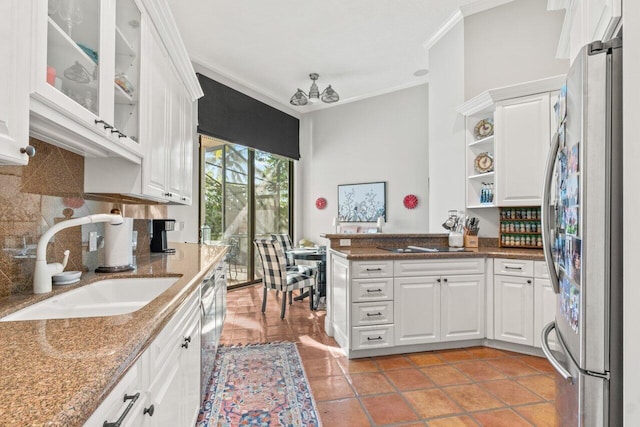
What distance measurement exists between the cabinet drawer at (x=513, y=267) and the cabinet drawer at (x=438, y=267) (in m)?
0.11

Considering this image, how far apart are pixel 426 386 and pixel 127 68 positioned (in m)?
2.55

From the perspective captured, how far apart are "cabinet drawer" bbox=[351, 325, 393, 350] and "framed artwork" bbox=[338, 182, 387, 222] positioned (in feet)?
9.41

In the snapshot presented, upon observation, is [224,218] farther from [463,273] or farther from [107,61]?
[107,61]

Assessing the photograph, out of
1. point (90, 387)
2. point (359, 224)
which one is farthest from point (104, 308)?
point (359, 224)

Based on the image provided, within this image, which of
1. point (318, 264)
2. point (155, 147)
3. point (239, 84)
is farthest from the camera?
point (239, 84)

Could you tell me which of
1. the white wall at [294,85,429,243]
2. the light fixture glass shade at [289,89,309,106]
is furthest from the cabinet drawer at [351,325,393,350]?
the light fixture glass shade at [289,89,309,106]

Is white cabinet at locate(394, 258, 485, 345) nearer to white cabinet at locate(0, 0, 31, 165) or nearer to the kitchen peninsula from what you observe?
the kitchen peninsula

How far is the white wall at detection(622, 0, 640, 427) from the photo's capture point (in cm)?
85

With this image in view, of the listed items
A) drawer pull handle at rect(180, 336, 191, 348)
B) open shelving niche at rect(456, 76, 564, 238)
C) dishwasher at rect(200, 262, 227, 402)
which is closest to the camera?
drawer pull handle at rect(180, 336, 191, 348)

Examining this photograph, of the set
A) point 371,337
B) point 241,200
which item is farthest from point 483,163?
point 241,200

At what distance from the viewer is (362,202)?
562cm

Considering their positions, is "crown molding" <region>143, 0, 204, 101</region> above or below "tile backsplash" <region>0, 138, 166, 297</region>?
above

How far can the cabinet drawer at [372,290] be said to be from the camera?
2672 mm

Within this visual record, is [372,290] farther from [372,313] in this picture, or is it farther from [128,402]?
[128,402]
